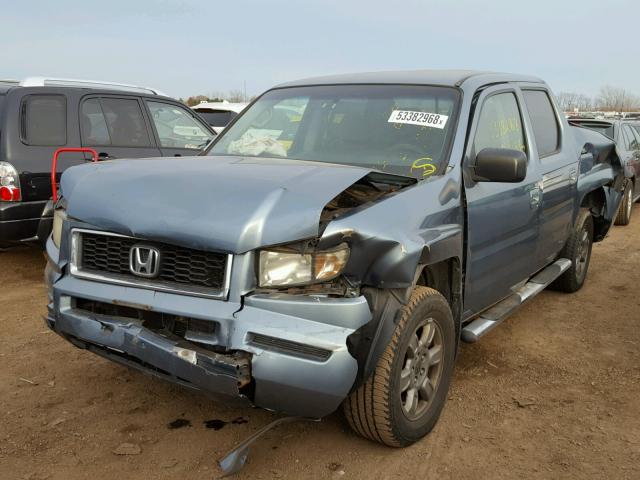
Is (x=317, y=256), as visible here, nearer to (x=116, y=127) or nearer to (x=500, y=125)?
(x=500, y=125)

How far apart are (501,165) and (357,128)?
0.91 m

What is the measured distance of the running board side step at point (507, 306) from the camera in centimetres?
362

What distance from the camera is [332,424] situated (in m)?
3.23

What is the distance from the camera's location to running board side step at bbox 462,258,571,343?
362cm

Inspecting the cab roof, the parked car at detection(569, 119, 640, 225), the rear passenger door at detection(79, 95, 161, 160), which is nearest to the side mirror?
the cab roof

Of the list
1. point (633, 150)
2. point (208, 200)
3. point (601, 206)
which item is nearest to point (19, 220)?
point (208, 200)

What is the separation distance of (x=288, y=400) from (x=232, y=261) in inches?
23.7

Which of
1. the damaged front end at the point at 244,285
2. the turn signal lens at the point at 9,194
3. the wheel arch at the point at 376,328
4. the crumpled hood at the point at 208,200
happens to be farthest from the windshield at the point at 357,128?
the turn signal lens at the point at 9,194

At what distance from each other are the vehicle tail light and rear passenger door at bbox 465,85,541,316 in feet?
13.9

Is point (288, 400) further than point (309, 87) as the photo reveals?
No

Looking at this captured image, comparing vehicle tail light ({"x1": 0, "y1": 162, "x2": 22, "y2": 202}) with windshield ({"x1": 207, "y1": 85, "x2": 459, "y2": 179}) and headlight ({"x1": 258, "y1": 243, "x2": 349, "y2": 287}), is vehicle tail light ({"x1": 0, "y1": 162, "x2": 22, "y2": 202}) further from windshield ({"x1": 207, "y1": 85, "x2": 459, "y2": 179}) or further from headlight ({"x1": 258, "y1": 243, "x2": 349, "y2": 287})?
headlight ({"x1": 258, "y1": 243, "x2": 349, "y2": 287})

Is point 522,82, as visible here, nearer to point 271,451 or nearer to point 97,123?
point 271,451

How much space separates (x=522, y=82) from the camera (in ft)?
15.0

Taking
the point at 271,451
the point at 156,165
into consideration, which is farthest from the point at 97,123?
the point at 271,451
